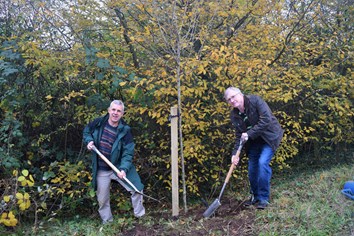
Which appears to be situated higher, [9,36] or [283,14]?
[283,14]

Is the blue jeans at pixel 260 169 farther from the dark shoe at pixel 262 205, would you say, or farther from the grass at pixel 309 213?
the grass at pixel 309 213

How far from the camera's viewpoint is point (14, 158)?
186 inches

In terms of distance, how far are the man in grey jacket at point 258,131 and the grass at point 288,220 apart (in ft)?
0.94

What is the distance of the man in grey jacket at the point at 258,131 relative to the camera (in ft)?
13.5

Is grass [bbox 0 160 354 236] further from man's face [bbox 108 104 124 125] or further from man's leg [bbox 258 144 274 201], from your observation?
man's face [bbox 108 104 124 125]

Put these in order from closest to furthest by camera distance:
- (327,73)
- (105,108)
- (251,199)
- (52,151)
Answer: (251,199)
(105,108)
(52,151)
(327,73)

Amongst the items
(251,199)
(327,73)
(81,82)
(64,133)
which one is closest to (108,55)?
(81,82)

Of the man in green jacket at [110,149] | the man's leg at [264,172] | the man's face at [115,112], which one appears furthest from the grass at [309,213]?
the man's face at [115,112]

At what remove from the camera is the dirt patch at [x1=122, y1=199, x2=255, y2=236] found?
3.69 m

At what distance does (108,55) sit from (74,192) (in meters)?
2.11

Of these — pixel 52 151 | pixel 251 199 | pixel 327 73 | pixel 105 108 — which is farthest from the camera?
pixel 327 73

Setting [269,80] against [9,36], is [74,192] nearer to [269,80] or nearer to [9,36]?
[9,36]

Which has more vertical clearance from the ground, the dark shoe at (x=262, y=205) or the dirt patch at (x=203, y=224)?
the dark shoe at (x=262, y=205)

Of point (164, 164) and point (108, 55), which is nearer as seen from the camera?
point (108, 55)
